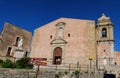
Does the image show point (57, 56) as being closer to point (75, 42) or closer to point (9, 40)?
point (75, 42)

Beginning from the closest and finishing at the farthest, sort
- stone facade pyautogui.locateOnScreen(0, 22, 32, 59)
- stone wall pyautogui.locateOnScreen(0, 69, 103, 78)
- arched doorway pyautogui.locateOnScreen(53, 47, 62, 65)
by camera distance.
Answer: stone wall pyautogui.locateOnScreen(0, 69, 103, 78), arched doorway pyautogui.locateOnScreen(53, 47, 62, 65), stone facade pyautogui.locateOnScreen(0, 22, 32, 59)

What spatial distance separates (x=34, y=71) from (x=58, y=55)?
498 inches

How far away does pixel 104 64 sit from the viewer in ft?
68.5

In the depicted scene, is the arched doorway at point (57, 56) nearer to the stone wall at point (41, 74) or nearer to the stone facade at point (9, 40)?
the stone facade at point (9, 40)

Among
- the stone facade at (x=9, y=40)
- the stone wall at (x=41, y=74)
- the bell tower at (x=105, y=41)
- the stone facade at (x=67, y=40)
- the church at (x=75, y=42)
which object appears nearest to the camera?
the stone wall at (x=41, y=74)

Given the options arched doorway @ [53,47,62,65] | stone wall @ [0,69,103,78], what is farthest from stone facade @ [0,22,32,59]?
stone wall @ [0,69,103,78]

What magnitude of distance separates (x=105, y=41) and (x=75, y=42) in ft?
16.1

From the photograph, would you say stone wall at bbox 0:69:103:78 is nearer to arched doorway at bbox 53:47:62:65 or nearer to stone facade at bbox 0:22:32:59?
arched doorway at bbox 53:47:62:65

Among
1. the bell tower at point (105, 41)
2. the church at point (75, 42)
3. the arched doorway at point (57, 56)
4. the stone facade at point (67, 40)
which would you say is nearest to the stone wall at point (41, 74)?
the stone facade at point (67, 40)

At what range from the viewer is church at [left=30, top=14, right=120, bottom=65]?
2039 cm

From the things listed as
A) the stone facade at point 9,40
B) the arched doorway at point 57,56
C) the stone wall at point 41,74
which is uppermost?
the stone facade at point 9,40

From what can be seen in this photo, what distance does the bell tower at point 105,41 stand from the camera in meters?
21.1

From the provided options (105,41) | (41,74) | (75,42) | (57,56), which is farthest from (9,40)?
(105,41)

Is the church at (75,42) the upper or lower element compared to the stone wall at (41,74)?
upper
